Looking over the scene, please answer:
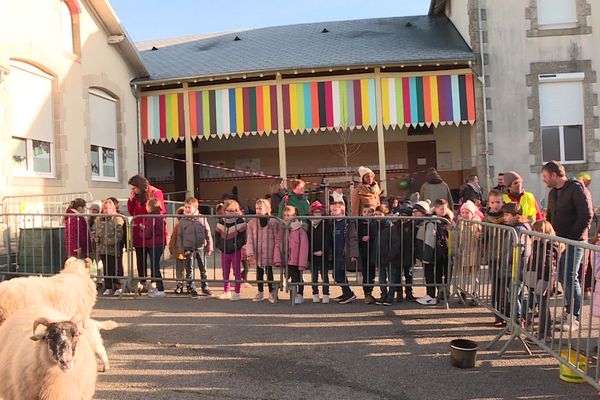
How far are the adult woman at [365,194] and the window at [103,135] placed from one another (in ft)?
28.0

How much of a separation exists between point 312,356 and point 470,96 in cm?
1186

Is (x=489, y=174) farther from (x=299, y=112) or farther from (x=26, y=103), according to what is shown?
(x=26, y=103)

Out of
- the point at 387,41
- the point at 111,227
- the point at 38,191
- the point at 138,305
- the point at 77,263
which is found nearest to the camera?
the point at 77,263

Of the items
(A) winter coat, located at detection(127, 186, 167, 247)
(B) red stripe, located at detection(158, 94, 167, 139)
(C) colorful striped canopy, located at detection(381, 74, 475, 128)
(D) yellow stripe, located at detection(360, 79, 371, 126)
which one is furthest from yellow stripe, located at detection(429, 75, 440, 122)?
(A) winter coat, located at detection(127, 186, 167, 247)

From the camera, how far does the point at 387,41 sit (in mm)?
16531

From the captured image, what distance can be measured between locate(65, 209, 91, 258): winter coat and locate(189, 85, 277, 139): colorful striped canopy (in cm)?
797

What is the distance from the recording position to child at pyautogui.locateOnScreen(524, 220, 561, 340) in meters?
4.48

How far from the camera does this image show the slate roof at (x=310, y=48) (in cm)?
1480

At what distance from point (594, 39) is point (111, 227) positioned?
14105mm

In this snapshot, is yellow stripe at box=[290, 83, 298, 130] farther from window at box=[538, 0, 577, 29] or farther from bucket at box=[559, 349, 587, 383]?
bucket at box=[559, 349, 587, 383]

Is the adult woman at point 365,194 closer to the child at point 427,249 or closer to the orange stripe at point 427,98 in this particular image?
the child at point 427,249

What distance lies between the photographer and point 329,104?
15062mm

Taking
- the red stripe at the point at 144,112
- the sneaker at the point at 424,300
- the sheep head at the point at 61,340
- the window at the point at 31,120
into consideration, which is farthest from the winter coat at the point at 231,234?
the red stripe at the point at 144,112

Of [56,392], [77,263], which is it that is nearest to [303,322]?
[77,263]
